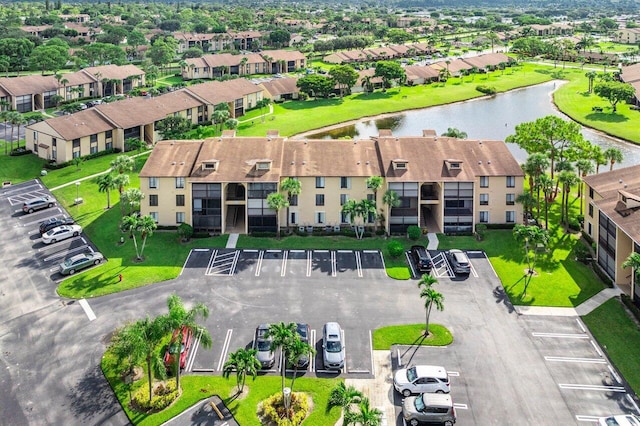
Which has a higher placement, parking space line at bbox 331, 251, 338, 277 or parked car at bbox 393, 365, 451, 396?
parking space line at bbox 331, 251, 338, 277

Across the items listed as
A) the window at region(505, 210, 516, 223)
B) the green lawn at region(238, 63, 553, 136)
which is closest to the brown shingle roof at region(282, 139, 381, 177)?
the window at region(505, 210, 516, 223)

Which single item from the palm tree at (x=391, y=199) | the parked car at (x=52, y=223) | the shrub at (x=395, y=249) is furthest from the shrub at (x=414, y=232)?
the parked car at (x=52, y=223)

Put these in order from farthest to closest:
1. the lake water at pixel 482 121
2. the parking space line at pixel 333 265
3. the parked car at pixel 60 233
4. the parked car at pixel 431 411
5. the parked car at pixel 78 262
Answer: the lake water at pixel 482 121 → the parked car at pixel 60 233 → the parking space line at pixel 333 265 → the parked car at pixel 78 262 → the parked car at pixel 431 411

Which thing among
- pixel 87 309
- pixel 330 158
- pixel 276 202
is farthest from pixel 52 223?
pixel 330 158

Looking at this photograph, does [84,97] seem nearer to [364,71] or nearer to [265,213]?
[364,71]

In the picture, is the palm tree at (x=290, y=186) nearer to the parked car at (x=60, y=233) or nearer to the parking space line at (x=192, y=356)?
the parking space line at (x=192, y=356)

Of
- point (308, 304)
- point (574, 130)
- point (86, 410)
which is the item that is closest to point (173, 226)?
point (308, 304)

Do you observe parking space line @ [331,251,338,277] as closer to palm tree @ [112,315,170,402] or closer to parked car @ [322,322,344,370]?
parked car @ [322,322,344,370]
